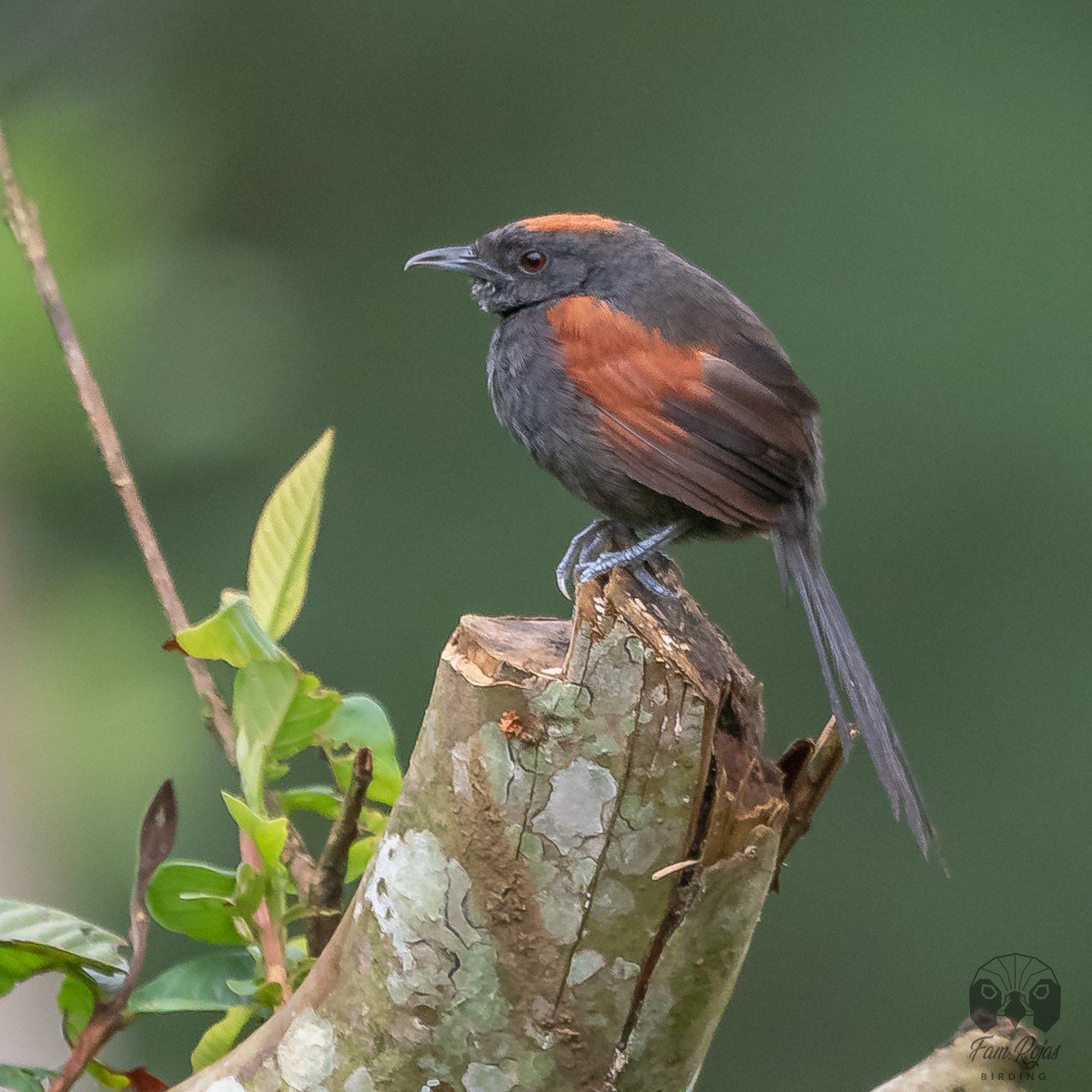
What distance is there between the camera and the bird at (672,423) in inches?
91.9

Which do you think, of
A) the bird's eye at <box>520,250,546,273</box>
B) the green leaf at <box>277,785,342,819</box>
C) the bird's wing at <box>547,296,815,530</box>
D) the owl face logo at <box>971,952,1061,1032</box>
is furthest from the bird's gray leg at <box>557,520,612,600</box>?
the owl face logo at <box>971,952,1061,1032</box>

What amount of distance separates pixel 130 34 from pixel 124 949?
453cm

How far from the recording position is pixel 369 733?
5.82 feet

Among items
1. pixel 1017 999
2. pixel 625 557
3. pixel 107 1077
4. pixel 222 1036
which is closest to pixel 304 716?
pixel 222 1036

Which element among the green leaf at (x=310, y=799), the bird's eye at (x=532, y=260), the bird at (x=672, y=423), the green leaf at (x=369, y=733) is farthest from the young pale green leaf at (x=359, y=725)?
the bird's eye at (x=532, y=260)

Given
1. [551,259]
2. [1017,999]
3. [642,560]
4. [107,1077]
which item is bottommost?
[1017,999]

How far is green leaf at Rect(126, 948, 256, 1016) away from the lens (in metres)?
1.69

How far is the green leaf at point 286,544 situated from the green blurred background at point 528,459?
8.19ft

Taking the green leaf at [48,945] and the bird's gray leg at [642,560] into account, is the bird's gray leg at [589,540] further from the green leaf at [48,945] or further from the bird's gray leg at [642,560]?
the green leaf at [48,945]

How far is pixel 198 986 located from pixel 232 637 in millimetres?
418

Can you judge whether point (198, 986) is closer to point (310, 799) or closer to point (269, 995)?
point (269, 995)

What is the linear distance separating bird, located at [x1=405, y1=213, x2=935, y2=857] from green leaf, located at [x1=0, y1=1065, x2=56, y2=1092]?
3.09 feet

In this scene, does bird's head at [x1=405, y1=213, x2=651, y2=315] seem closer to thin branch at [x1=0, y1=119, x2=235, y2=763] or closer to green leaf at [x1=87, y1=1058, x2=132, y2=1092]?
thin branch at [x1=0, y1=119, x2=235, y2=763]

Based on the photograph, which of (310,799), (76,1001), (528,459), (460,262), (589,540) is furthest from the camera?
(528,459)
